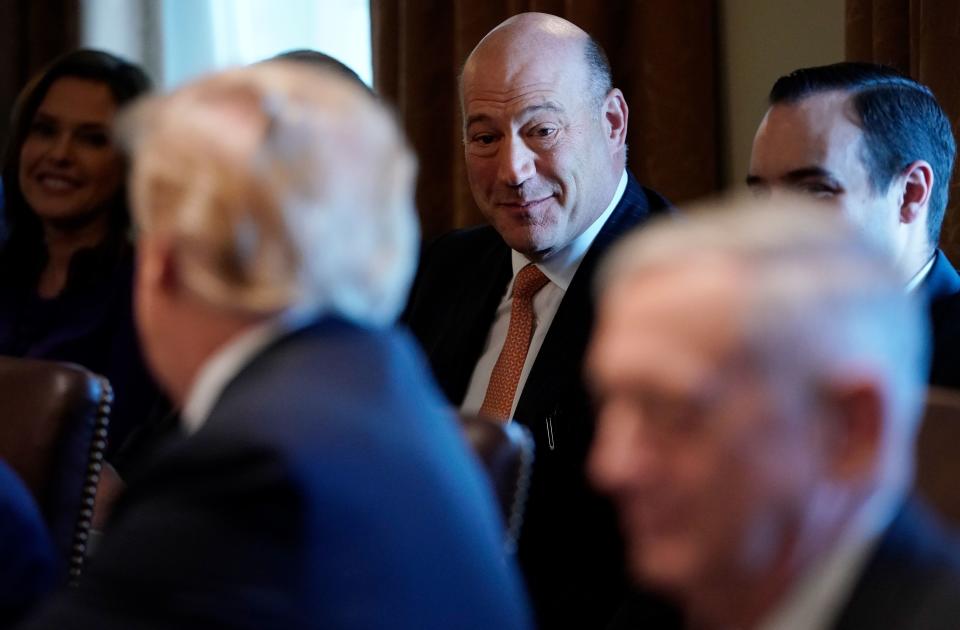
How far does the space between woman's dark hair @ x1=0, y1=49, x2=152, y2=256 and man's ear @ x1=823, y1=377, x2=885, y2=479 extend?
263cm

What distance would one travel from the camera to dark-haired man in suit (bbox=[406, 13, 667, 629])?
8.01 feet

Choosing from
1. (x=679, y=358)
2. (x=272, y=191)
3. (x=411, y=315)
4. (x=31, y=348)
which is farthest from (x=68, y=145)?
(x=679, y=358)

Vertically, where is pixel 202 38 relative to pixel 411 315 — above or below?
above

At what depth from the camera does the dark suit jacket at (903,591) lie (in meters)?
0.96

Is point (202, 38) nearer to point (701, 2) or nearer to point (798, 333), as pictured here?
point (701, 2)

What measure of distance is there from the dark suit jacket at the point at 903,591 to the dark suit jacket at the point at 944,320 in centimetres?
105

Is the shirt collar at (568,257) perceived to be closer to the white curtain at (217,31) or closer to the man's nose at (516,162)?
the man's nose at (516,162)

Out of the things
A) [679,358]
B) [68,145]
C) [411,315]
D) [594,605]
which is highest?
[679,358]

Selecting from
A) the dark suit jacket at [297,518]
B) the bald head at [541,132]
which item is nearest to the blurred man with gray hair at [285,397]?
the dark suit jacket at [297,518]

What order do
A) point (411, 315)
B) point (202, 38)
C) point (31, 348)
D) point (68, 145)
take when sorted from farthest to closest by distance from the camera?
1. point (202, 38)
2. point (68, 145)
3. point (31, 348)
4. point (411, 315)

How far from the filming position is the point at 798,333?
93 cm

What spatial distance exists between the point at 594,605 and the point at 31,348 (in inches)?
59.3

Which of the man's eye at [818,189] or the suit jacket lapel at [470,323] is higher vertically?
the man's eye at [818,189]

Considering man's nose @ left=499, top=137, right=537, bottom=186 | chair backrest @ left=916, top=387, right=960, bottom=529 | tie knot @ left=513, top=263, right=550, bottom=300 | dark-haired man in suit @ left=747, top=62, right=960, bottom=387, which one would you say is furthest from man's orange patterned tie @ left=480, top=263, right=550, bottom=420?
chair backrest @ left=916, top=387, right=960, bottom=529
